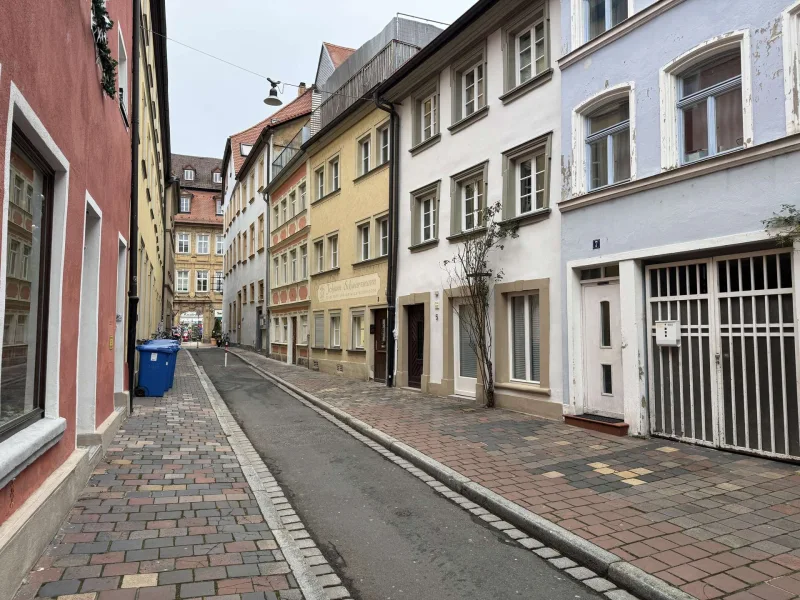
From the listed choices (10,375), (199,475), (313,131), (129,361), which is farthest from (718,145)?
(313,131)

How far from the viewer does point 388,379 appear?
1573cm

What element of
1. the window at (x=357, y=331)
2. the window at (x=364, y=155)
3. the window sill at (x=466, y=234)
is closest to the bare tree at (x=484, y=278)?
the window sill at (x=466, y=234)

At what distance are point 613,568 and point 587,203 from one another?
6414mm

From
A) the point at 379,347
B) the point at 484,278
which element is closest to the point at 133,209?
the point at 484,278

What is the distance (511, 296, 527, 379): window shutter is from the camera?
1124 cm

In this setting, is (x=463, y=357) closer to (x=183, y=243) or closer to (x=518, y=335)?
(x=518, y=335)

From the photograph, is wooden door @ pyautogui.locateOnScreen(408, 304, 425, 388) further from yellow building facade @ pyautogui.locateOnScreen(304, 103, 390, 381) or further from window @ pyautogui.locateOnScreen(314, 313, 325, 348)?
window @ pyautogui.locateOnScreen(314, 313, 325, 348)

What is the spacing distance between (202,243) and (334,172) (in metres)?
38.6

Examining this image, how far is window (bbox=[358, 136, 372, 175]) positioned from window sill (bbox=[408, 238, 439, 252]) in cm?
427

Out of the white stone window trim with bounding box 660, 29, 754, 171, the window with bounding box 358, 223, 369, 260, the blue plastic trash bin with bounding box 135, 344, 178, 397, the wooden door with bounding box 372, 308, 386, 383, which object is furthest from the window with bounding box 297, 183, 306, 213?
the white stone window trim with bounding box 660, 29, 754, 171

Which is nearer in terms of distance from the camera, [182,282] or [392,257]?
[392,257]

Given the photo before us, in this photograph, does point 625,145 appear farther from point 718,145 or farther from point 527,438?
point 527,438

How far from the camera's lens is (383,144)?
680 inches

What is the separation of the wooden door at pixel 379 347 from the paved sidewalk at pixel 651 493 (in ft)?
22.6
